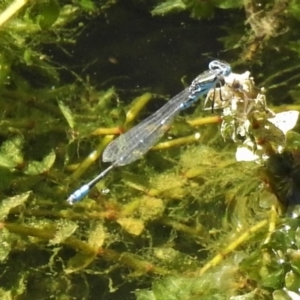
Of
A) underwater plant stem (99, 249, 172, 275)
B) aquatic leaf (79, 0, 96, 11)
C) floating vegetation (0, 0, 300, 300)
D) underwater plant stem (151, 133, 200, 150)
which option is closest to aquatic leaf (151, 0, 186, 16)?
floating vegetation (0, 0, 300, 300)

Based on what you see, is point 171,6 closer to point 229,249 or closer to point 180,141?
point 180,141

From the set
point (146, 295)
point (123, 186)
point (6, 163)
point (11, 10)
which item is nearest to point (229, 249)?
point (146, 295)

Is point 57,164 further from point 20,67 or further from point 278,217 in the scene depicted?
point 278,217

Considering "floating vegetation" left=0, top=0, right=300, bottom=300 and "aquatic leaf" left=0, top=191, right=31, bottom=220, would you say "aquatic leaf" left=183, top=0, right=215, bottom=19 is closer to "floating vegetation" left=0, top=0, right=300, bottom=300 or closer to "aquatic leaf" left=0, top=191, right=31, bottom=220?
"floating vegetation" left=0, top=0, right=300, bottom=300

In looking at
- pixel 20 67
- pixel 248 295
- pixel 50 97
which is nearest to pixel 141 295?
pixel 248 295

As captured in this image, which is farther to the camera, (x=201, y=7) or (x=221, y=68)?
(x=201, y=7)

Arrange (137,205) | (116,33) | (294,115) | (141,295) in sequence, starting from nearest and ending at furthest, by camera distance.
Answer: (294,115) → (141,295) → (137,205) → (116,33)
